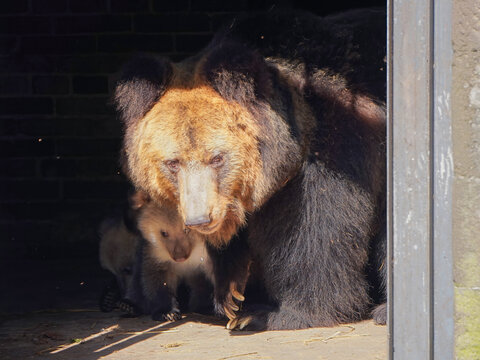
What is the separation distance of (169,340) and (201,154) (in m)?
1.12

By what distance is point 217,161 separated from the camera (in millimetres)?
4746

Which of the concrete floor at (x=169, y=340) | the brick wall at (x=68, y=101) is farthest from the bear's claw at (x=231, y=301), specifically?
the brick wall at (x=68, y=101)

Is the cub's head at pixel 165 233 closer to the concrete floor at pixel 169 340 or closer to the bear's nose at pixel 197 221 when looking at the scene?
the concrete floor at pixel 169 340

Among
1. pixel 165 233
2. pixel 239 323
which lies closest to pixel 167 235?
pixel 165 233

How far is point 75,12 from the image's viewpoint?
322 inches

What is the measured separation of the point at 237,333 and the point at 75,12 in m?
4.17

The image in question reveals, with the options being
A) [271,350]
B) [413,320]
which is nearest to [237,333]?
[271,350]

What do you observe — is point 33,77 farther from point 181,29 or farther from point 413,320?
point 413,320

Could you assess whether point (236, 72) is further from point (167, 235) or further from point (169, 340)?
point (169, 340)

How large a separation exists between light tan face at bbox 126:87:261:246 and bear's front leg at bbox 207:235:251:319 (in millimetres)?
508

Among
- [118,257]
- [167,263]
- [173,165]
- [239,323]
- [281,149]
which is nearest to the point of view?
[173,165]

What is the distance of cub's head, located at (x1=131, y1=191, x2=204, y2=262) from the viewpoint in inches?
222

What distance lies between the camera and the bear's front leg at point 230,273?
5.44 meters

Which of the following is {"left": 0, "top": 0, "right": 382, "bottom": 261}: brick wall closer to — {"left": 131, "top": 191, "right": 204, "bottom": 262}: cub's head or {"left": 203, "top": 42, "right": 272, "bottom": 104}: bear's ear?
{"left": 131, "top": 191, "right": 204, "bottom": 262}: cub's head
